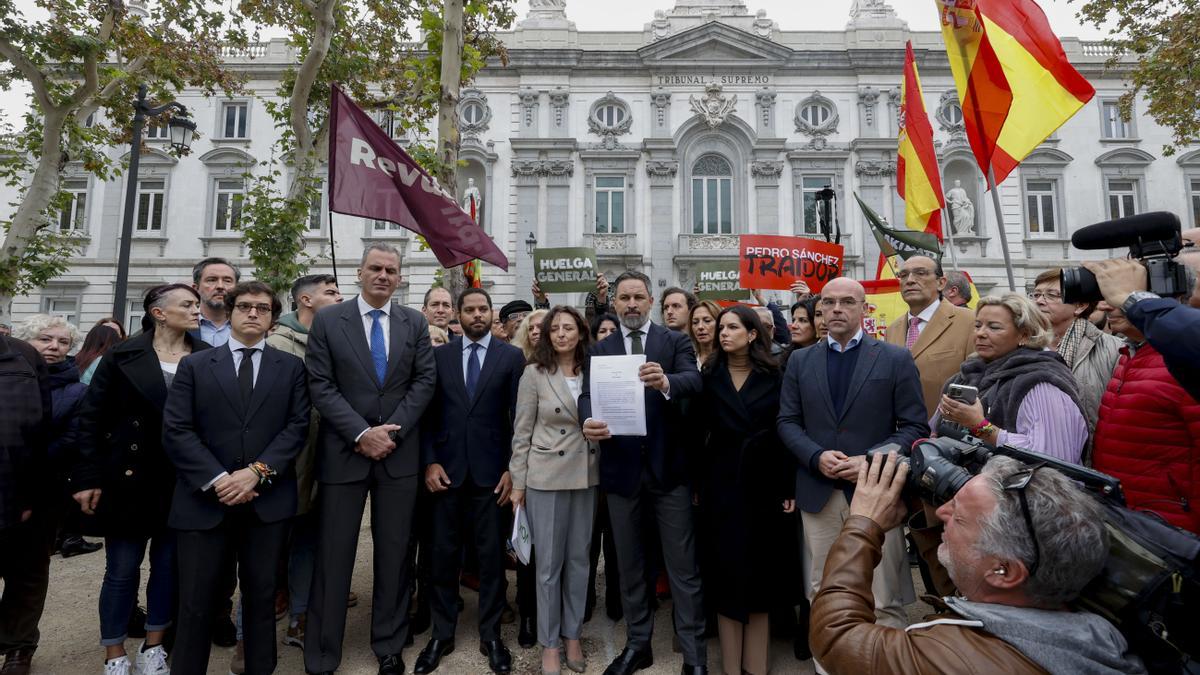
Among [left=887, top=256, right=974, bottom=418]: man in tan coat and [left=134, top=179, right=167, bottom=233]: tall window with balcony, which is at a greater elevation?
[left=134, top=179, right=167, bottom=233]: tall window with balcony

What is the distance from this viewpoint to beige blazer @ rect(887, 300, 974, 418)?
13.7 ft

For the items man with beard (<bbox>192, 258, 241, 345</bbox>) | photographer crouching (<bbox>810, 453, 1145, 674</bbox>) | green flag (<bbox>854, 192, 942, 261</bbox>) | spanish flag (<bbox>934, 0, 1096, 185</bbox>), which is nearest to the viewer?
photographer crouching (<bbox>810, 453, 1145, 674</bbox>)

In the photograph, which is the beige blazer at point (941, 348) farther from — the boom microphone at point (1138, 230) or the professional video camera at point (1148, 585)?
the professional video camera at point (1148, 585)

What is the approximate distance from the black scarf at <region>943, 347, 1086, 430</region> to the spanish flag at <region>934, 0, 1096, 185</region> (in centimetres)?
288

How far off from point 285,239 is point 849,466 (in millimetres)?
11205

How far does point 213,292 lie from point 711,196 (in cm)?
1895

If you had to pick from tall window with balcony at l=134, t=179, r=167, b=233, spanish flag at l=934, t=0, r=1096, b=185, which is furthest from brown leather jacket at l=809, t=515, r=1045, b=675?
tall window with balcony at l=134, t=179, r=167, b=233

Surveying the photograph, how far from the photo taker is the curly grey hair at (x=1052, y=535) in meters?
1.49

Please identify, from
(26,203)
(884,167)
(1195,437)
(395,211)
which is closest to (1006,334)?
(1195,437)

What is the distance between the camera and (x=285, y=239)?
11.1 metres

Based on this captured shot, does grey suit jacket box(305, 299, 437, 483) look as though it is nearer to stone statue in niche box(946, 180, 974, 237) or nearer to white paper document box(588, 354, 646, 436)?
white paper document box(588, 354, 646, 436)

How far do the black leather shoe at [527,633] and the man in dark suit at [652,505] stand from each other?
0.74 meters

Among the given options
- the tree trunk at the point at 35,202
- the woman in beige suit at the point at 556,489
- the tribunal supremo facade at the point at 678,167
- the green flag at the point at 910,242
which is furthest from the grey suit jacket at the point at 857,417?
the tribunal supremo facade at the point at 678,167

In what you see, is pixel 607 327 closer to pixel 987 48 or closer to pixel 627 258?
pixel 987 48
